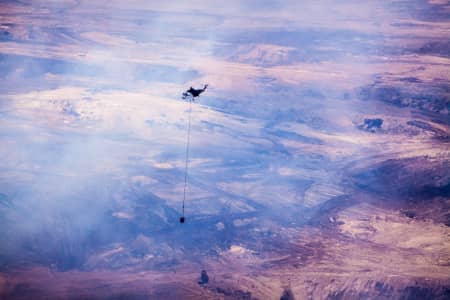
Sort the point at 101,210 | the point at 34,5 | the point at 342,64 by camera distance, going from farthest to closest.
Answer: the point at 34,5
the point at 342,64
the point at 101,210

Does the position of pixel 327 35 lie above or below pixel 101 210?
above

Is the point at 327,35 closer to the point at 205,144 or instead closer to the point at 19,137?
the point at 205,144

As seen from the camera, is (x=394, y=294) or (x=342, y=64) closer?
(x=394, y=294)

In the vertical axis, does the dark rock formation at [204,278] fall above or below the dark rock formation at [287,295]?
above

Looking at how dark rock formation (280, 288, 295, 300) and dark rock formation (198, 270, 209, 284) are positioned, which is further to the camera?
dark rock formation (198, 270, 209, 284)

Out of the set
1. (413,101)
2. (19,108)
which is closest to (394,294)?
(413,101)

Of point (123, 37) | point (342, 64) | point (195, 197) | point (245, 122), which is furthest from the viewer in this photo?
point (123, 37)

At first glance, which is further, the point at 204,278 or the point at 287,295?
the point at 204,278

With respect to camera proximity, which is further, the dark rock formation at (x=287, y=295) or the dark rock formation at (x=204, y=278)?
the dark rock formation at (x=204, y=278)

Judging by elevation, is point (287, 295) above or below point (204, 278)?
below

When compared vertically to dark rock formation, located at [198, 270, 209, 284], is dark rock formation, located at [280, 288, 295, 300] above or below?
below

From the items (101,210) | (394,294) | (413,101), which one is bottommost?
(394,294)
